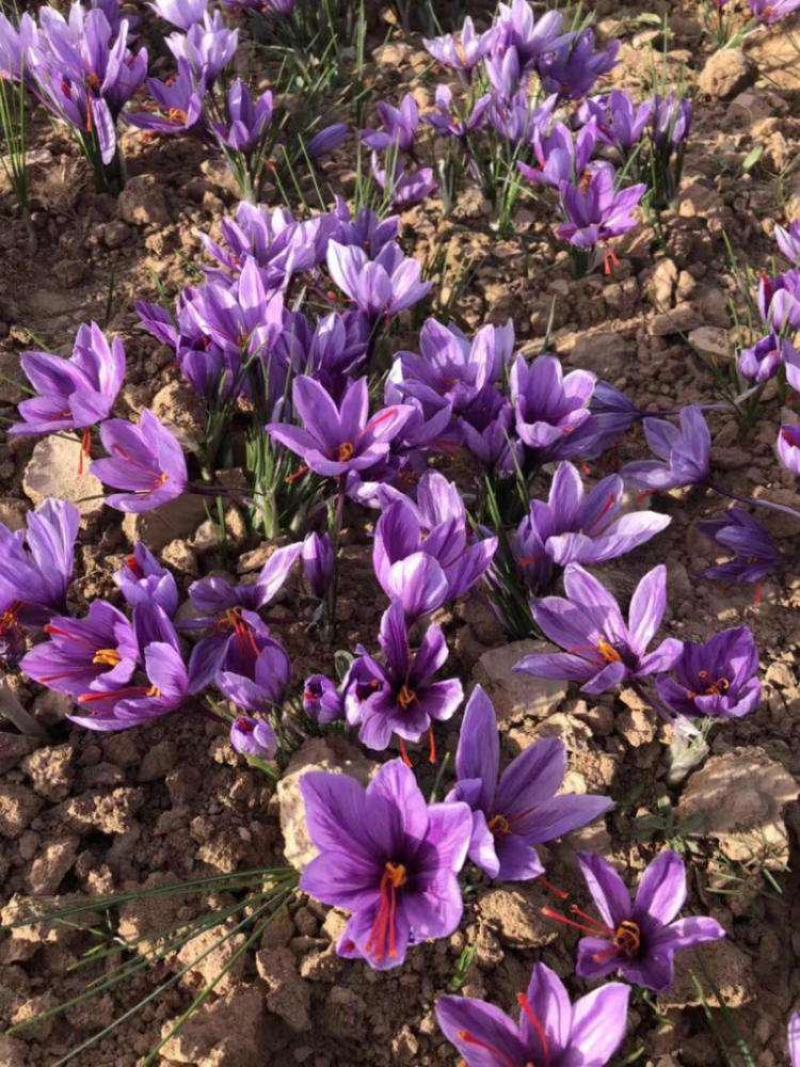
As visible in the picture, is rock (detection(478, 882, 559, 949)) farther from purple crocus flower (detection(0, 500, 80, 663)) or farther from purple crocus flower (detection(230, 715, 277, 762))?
purple crocus flower (detection(0, 500, 80, 663))

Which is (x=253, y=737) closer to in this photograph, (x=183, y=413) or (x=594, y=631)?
(x=594, y=631)

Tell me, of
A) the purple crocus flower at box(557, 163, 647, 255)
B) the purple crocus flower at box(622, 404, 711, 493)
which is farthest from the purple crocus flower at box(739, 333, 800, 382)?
the purple crocus flower at box(557, 163, 647, 255)

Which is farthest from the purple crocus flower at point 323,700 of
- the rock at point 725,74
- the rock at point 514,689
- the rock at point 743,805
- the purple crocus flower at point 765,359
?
the rock at point 725,74

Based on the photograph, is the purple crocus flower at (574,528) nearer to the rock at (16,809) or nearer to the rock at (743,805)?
the rock at (743,805)

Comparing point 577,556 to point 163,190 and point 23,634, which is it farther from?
point 163,190

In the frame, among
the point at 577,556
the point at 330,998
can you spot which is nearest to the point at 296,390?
the point at 577,556

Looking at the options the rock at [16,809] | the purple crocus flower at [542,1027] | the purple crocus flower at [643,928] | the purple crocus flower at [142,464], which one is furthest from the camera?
the purple crocus flower at [142,464]

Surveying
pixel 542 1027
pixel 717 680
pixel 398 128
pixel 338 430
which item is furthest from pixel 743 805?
pixel 398 128
